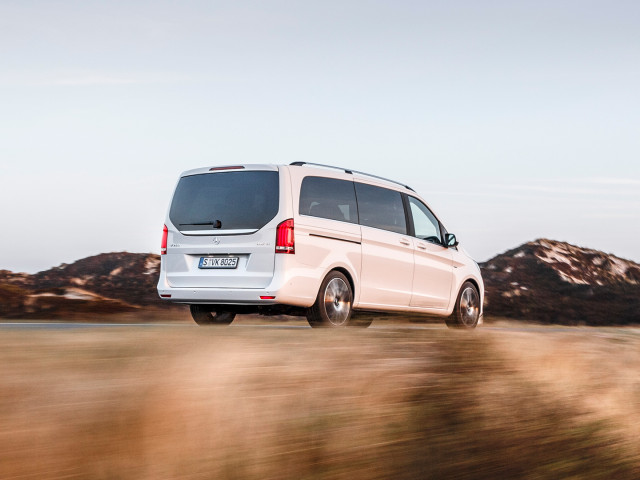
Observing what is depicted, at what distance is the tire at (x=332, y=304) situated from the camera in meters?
9.42

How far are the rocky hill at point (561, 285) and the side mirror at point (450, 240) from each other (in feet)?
64.0

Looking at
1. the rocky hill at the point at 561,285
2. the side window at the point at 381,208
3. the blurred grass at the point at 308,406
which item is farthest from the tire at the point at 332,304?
the rocky hill at the point at 561,285

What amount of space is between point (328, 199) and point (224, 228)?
1.24 meters

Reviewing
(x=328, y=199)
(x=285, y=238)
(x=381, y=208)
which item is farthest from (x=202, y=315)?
(x=381, y=208)

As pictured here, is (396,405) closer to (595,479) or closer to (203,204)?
(595,479)

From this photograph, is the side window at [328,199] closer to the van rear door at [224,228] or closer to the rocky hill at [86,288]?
the van rear door at [224,228]

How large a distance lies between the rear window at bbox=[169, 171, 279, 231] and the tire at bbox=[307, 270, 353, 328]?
102 cm

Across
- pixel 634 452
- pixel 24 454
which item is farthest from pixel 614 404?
pixel 24 454

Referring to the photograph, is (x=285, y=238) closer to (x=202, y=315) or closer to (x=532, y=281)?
(x=202, y=315)

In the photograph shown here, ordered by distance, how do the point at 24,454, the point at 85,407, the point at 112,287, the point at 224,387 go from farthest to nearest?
the point at 112,287
the point at 224,387
the point at 85,407
the point at 24,454

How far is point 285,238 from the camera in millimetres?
9062

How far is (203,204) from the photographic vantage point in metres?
9.77

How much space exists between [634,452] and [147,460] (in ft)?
11.2

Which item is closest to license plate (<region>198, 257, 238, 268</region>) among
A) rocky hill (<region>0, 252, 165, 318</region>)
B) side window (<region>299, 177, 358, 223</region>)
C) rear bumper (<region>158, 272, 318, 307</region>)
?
rear bumper (<region>158, 272, 318, 307</region>)
